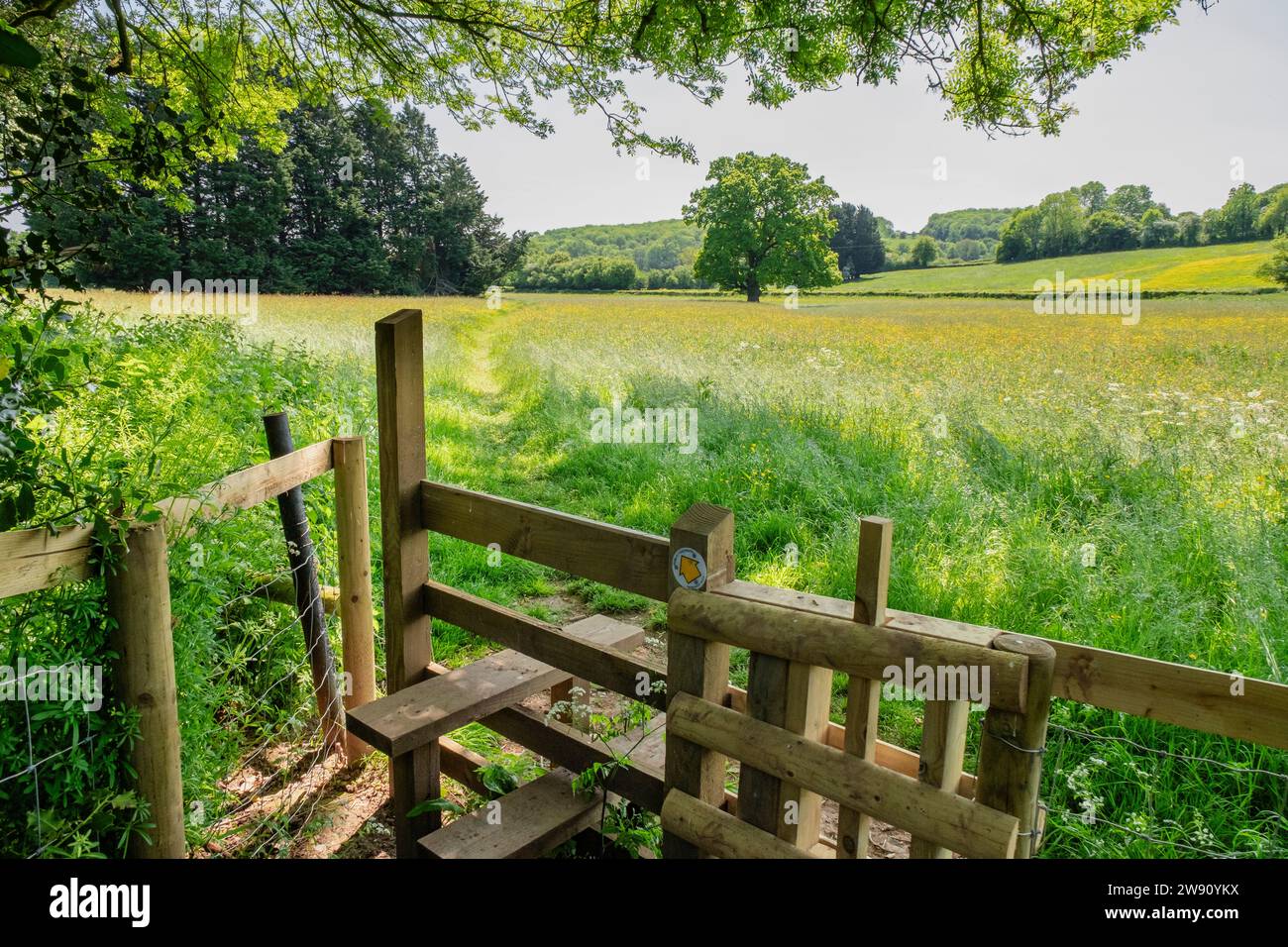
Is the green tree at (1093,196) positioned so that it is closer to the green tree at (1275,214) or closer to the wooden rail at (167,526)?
the green tree at (1275,214)

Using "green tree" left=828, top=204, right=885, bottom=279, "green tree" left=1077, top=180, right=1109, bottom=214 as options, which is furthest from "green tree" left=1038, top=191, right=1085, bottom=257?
"green tree" left=828, top=204, right=885, bottom=279

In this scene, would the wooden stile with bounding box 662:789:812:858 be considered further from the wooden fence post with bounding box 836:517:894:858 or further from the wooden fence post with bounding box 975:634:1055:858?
the wooden fence post with bounding box 975:634:1055:858

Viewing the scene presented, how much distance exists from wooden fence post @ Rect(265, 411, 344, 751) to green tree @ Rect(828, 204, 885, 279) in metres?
18.0

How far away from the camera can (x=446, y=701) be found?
8.63 ft

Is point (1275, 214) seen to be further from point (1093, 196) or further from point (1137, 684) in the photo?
point (1137, 684)

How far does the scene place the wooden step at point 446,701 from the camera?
98.8 inches

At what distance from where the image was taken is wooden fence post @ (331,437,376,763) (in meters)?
3.49

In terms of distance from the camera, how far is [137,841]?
7.44 ft

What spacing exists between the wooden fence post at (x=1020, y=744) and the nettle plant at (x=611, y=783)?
1.02 meters

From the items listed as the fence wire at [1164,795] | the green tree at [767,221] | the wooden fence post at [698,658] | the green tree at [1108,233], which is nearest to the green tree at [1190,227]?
the green tree at [1108,233]

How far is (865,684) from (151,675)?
2.08 m

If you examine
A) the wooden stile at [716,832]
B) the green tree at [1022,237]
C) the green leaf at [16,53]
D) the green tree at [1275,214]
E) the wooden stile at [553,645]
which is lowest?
the wooden stile at [716,832]

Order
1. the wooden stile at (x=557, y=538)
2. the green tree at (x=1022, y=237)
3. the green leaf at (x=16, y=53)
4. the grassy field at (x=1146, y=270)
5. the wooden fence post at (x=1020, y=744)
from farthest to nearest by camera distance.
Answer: the green tree at (x=1022, y=237) → the grassy field at (x=1146, y=270) → the wooden stile at (x=557, y=538) → the wooden fence post at (x=1020, y=744) → the green leaf at (x=16, y=53)
